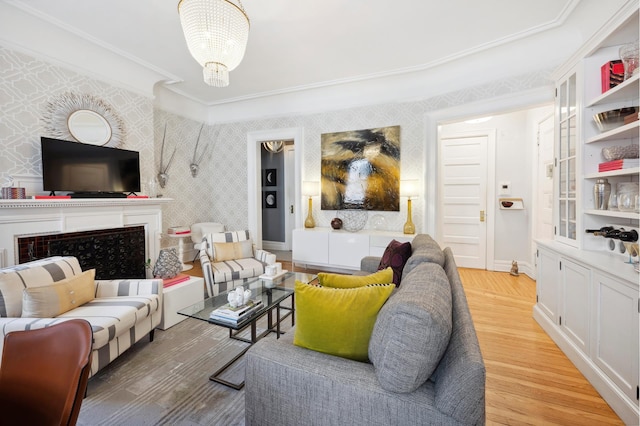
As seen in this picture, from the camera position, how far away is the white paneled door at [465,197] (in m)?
4.64

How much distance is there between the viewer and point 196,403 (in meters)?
1.71

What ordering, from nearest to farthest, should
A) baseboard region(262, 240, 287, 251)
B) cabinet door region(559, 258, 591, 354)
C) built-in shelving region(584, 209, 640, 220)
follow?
built-in shelving region(584, 209, 640, 220), cabinet door region(559, 258, 591, 354), baseboard region(262, 240, 287, 251)

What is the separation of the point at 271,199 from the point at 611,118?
5.60 meters

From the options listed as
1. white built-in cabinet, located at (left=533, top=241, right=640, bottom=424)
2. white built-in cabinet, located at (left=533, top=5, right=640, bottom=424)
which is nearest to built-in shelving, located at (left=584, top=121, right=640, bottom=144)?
white built-in cabinet, located at (left=533, top=5, right=640, bottom=424)

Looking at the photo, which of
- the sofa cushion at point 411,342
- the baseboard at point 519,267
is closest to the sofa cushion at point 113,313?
the sofa cushion at point 411,342

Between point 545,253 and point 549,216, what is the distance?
1.64 metres

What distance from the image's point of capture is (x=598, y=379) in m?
1.82

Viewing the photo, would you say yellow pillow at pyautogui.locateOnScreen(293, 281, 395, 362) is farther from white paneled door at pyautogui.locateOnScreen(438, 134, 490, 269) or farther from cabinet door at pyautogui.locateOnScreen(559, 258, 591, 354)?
white paneled door at pyautogui.locateOnScreen(438, 134, 490, 269)

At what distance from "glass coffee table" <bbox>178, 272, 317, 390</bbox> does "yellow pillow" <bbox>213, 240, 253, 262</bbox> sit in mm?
951

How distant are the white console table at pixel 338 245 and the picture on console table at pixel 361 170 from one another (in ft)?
1.57

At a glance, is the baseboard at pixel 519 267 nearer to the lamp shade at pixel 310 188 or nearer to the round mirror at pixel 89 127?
the lamp shade at pixel 310 188

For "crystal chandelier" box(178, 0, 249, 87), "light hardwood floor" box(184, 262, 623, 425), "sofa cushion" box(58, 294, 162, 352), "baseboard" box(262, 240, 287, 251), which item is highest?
"crystal chandelier" box(178, 0, 249, 87)

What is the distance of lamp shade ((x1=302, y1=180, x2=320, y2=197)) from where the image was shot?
184 inches

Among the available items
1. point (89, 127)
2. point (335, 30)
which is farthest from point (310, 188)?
point (89, 127)
